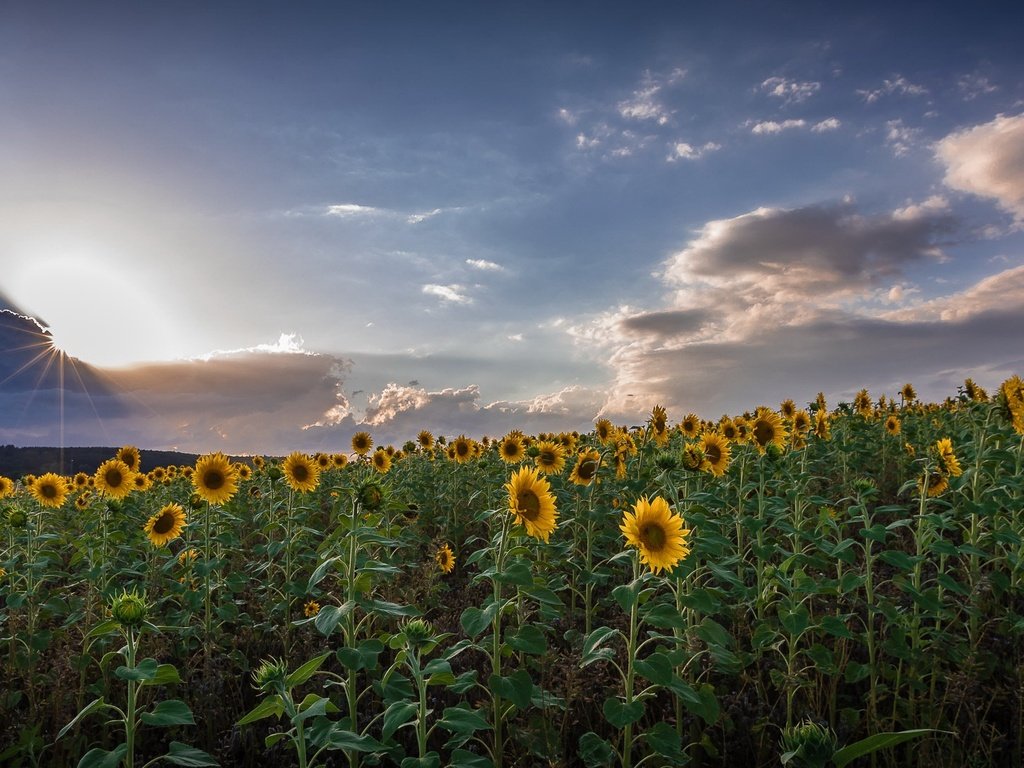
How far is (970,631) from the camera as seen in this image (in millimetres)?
5406

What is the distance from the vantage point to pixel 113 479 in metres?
8.68

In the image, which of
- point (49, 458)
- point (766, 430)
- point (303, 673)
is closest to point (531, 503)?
point (303, 673)

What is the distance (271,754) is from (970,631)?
552 cm

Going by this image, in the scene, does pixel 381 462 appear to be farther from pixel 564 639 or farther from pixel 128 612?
pixel 128 612

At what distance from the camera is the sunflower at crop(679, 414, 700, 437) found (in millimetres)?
9914

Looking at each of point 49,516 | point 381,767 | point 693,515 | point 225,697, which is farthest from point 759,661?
point 49,516

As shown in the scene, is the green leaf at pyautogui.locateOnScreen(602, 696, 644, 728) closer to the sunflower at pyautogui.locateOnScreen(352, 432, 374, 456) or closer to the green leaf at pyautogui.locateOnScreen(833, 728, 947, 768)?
the green leaf at pyautogui.locateOnScreen(833, 728, 947, 768)

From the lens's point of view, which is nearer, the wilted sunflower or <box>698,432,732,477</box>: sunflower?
<box>698,432,732,477</box>: sunflower

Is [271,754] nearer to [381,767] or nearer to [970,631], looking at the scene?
[381,767]

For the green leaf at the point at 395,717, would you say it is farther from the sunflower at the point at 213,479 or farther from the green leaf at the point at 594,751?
the sunflower at the point at 213,479

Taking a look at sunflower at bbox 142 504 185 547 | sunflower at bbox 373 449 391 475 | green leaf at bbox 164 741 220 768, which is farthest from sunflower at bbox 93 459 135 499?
green leaf at bbox 164 741 220 768

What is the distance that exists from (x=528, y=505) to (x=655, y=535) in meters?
0.82

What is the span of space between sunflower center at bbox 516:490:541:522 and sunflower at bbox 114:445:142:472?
7424mm

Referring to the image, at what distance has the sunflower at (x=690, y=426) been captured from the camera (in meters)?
9.91
